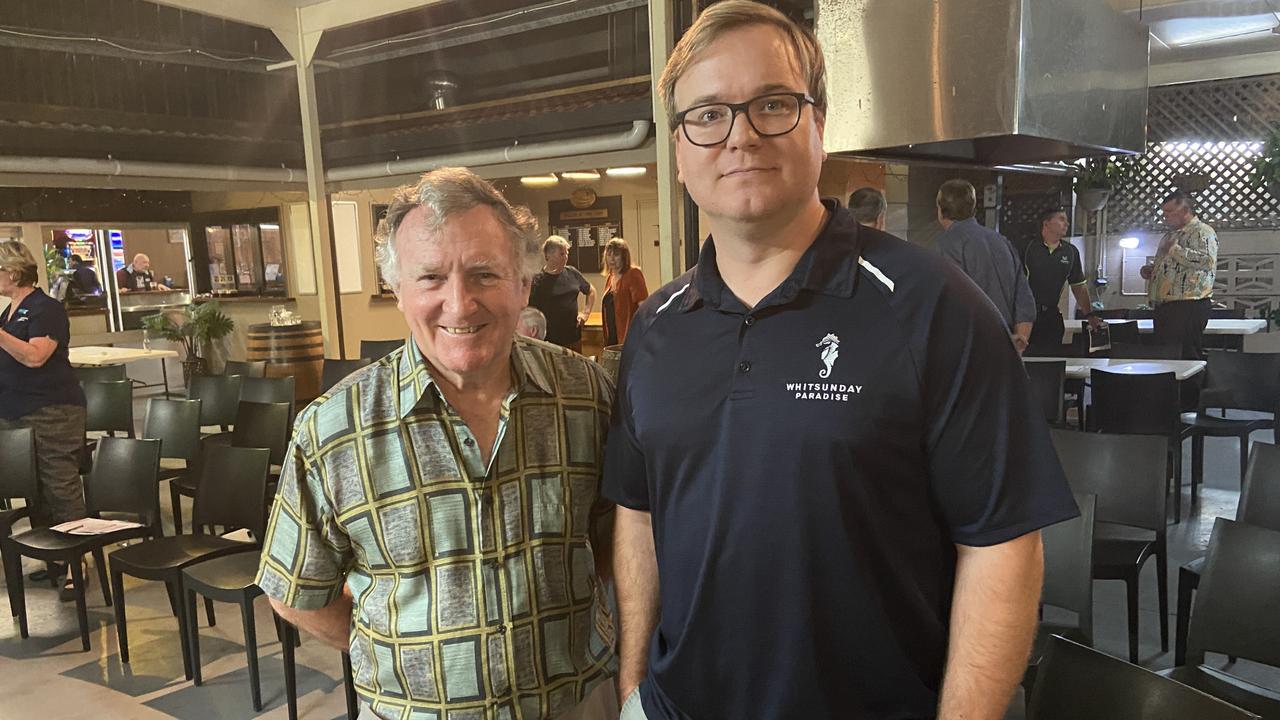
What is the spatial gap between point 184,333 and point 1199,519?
9.74 meters

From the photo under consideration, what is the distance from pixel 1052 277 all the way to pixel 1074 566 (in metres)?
4.93

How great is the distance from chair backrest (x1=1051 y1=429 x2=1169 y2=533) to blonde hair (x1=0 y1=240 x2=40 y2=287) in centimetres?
443

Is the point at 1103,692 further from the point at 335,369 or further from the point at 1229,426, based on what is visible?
the point at 335,369

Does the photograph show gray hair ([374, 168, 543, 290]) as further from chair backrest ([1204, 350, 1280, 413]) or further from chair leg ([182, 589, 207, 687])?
chair backrest ([1204, 350, 1280, 413])

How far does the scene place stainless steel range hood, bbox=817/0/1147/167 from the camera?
2152 millimetres

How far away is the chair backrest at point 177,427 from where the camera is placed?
4527mm

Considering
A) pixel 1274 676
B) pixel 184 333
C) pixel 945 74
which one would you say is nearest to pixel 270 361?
pixel 184 333

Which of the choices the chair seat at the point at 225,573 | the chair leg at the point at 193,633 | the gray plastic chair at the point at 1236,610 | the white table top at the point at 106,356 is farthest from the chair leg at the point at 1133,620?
the white table top at the point at 106,356

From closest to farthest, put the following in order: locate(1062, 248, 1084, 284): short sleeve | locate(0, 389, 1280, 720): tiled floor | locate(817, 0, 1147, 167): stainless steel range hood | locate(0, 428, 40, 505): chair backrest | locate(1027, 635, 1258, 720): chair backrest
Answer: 1. locate(1027, 635, 1258, 720): chair backrest
2. locate(817, 0, 1147, 167): stainless steel range hood
3. locate(0, 389, 1280, 720): tiled floor
4. locate(0, 428, 40, 505): chair backrest
5. locate(1062, 248, 1084, 284): short sleeve

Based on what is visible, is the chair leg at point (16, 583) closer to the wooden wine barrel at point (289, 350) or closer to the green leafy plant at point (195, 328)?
the wooden wine barrel at point (289, 350)

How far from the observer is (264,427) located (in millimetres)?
4395

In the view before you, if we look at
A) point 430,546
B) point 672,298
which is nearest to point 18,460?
point 430,546

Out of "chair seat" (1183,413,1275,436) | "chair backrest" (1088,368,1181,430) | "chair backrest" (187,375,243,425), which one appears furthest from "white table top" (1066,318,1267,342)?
"chair backrest" (187,375,243,425)

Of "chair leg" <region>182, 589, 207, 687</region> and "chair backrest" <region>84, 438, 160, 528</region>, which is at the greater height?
"chair backrest" <region>84, 438, 160, 528</region>
